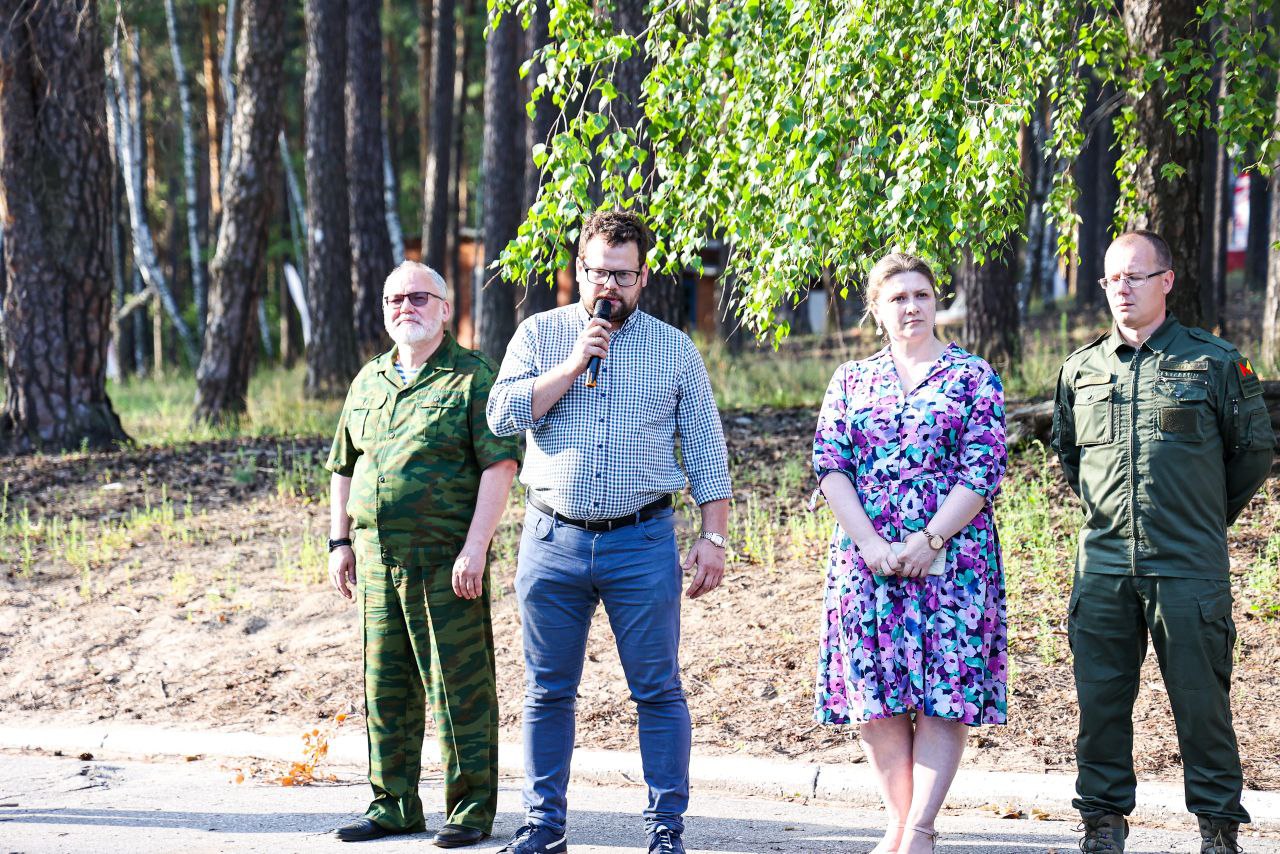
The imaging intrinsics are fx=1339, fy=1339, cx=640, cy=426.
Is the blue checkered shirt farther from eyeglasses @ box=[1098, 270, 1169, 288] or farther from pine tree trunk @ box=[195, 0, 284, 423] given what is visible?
pine tree trunk @ box=[195, 0, 284, 423]

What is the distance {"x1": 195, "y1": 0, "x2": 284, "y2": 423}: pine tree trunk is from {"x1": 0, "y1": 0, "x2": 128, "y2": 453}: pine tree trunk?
1.74 m

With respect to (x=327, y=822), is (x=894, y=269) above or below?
above

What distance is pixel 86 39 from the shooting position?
1270cm

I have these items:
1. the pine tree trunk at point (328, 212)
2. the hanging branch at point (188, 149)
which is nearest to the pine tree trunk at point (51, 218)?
the pine tree trunk at point (328, 212)

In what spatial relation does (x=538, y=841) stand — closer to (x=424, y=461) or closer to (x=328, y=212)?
(x=424, y=461)

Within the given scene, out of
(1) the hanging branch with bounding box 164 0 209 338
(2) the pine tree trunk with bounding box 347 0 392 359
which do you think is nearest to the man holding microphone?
(2) the pine tree trunk with bounding box 347 0 392 359

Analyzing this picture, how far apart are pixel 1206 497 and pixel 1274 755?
1784 mm

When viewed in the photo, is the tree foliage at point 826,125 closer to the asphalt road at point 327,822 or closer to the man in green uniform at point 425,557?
the man in green uniform at point 425,557

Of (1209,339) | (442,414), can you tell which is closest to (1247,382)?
(1209,339)

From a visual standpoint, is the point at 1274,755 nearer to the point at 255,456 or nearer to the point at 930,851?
the point at 930,851

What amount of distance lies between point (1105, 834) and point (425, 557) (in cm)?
257

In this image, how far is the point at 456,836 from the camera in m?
4.85

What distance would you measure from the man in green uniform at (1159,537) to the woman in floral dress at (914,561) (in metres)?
0.42

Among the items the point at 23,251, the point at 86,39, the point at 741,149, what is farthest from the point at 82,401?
the point at 741,149
